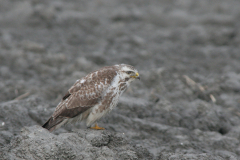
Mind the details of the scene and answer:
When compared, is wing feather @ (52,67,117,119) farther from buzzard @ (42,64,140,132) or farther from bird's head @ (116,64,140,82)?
bird's head @ (116,64,140,82)

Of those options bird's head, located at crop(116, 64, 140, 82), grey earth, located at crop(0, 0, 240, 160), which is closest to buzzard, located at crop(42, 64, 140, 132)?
bird's head, located at crop(116, 64, 140, 82)

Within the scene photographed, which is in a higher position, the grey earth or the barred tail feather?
the grey earth

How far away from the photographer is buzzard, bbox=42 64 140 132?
6.71 meters

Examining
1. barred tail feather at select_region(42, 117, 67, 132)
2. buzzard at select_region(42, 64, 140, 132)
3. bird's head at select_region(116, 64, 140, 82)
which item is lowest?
barred tail feather at select_region(42, 117, 67, 132)

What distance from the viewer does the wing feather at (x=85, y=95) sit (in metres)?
6.71

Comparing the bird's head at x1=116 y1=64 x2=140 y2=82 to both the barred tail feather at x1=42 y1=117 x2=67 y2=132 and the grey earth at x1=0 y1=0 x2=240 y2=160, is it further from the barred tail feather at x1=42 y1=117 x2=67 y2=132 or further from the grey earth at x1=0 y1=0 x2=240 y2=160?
the barred tail feather at x1=42 y1=117 x2=67 y2=132

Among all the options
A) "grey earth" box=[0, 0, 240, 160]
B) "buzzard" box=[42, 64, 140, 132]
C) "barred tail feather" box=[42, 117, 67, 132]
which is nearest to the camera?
"grey earth" box=[0, 0, 240, 160]

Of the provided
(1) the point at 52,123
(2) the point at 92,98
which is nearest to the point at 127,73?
(2) the point at 92,98

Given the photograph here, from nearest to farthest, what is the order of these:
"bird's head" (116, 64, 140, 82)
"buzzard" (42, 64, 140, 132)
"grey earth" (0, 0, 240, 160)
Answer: "grey earth" (0, 0, 240, 160) → "buzzard" (42, 64, 140, 132) → "bird's head" (116, 64, 140, 82)

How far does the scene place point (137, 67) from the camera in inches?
475

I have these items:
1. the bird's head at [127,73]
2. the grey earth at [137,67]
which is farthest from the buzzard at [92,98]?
the grey earth at [137,67]

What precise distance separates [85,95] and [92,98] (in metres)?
0.15

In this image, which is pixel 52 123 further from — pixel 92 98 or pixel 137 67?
pixel 137 67

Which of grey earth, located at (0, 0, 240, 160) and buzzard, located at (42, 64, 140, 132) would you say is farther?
buzzard, located at (42, 64, 140, 132)
